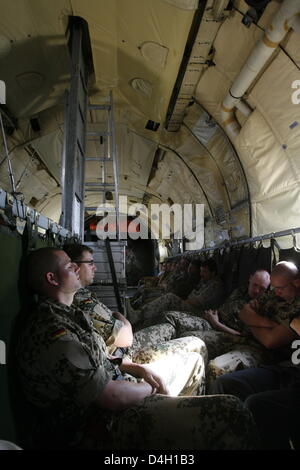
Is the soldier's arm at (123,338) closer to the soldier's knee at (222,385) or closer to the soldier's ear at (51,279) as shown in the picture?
the soldier's knee at (222,385)

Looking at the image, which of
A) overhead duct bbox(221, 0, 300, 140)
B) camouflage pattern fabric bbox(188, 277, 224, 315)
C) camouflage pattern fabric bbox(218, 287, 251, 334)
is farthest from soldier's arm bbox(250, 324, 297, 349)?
overhead duct bbox(221, 0, 300, 140)

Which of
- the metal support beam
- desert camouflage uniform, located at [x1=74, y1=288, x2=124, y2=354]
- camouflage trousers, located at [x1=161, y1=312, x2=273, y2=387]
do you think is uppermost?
the metal support beam

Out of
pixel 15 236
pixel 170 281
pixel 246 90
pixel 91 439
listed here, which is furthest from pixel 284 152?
pixel 170 281

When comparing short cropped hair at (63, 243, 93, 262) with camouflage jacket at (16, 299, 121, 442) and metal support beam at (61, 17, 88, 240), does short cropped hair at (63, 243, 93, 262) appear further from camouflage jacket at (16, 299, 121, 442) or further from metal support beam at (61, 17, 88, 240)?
camouflage jacket at (16, 299, 121, 442)

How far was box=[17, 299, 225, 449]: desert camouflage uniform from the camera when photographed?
4.29 ft

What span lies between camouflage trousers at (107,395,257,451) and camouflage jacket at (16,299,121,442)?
0.75 ft

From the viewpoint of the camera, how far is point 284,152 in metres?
3.35

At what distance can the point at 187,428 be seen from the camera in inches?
55.7

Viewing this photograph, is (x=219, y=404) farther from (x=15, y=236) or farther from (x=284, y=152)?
(x=284, y=152)

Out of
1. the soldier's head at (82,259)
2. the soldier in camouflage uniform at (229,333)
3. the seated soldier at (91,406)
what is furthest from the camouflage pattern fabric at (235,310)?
the seated soldier at (91,406)

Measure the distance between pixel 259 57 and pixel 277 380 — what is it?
2938 millimetres

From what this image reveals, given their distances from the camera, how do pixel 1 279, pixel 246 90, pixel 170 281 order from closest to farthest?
pixel 1 279 → pixel 246 90 → pixel 170 281

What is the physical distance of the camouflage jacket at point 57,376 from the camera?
4.27 ft
